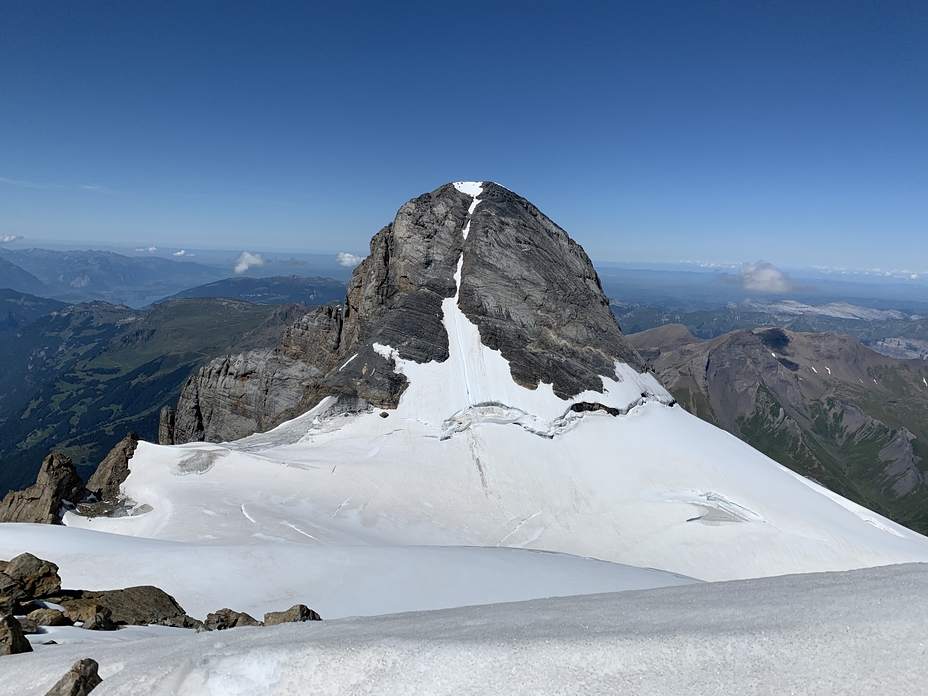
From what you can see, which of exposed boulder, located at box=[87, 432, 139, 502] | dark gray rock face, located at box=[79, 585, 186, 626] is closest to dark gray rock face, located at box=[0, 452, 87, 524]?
exposed boulder, located at box=[87, 432, 139, 502]

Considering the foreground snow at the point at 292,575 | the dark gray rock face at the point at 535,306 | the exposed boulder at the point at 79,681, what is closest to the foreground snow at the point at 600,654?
the exposed boulder at the point at 79,681

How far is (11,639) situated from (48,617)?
2.62 m

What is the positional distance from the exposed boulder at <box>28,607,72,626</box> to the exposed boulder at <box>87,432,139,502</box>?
17998 millimetres

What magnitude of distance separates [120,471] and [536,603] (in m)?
28.0

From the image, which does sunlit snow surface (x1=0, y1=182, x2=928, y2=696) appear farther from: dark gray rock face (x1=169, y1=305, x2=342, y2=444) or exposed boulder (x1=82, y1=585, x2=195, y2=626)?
dark gray rock face (x1=169, y1=305, x2=342, y2=444)

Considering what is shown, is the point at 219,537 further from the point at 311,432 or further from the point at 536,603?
the point at 536,603

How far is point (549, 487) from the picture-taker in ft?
102

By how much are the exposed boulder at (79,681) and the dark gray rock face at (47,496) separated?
71.6 feet

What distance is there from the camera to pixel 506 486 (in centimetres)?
3064

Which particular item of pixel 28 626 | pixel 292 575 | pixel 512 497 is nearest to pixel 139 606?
pixel 28 626

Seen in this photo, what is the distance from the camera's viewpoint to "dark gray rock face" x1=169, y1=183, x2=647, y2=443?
39.1 m

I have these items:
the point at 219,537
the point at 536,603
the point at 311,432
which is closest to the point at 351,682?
the point at 536,603

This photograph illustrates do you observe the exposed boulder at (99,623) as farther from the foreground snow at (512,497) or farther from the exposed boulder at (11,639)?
the foreground snow at (512,497)

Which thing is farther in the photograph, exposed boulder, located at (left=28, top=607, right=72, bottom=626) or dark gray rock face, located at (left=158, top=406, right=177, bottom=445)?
dark gray rock face, located at (left=158, top=406, right=177, bottom=445)
